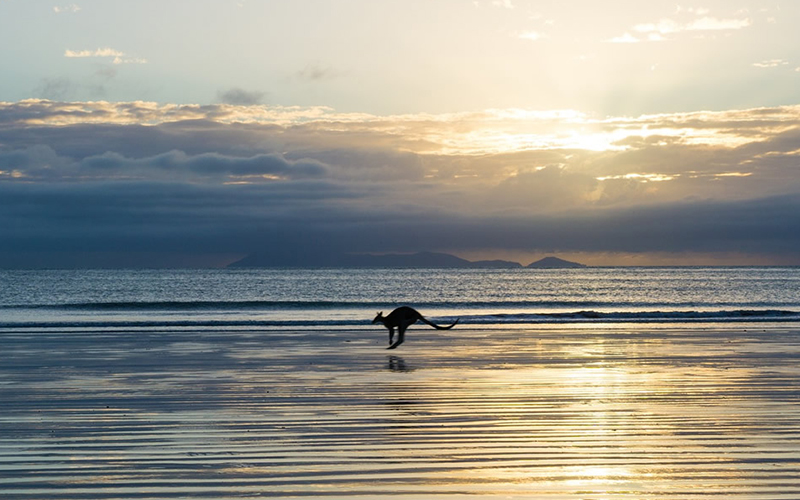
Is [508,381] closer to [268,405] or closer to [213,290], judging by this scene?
[268,405]

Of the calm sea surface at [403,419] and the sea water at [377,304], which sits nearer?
the calm sea surface at [403,419]

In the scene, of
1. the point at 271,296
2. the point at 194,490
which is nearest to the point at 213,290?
the point at 271,296

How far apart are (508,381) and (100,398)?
6462 mm

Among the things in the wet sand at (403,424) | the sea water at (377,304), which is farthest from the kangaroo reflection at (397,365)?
the sea water at (377,304)

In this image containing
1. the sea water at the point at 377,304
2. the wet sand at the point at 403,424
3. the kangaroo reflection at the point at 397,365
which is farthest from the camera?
the sea water at the point at 377,304

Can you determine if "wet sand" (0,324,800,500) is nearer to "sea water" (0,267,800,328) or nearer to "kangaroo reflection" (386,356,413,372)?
"kangaroo reflection" (386,356,413,372)

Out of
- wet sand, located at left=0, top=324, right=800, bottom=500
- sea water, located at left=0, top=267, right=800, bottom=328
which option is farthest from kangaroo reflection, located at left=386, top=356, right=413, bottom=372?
sea water, located at left=0, top=267, right=800, bottom=328

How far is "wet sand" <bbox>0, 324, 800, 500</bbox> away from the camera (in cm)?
705

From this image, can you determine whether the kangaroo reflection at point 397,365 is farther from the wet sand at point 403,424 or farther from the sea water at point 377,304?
the sea water at point 377,304

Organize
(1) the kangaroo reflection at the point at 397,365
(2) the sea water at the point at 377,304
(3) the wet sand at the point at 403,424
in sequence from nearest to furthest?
(3) the wet sand at the point at 403,424
(1) the kangaroo reflection at the point at 397,365
(2) the sea water at the point at 377,304

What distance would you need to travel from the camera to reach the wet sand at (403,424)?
23.1ft

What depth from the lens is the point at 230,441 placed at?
8844mm

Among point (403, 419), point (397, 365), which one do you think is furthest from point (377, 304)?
point (403, 419)

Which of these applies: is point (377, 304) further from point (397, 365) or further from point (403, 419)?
point (403, 419)
